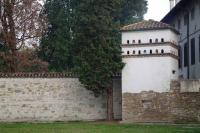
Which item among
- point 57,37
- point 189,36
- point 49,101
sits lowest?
point 49,101

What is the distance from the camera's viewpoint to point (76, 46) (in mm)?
32844

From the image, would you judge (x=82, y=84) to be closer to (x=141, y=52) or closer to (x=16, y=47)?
(x=141, y=52)

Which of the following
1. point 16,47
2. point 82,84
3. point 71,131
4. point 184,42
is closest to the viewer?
point 71,131

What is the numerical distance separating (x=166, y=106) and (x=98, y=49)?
4986mm

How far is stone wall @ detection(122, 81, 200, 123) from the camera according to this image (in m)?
25.2

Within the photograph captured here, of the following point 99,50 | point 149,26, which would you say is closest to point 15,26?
point 99,50

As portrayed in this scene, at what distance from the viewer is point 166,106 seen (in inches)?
1006

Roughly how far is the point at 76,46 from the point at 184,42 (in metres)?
7.39

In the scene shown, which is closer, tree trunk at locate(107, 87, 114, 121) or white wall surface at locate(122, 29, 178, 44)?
white wall surface at locate(122, 29, 178, 44)

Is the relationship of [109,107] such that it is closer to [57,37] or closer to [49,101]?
[49,101]

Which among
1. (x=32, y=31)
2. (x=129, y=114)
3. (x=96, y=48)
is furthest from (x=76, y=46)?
(x=129, y=114)

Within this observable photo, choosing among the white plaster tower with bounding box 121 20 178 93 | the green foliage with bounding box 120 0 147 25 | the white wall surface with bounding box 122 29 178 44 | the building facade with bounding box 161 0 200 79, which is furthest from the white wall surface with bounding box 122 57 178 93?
the green foliage with bounding box 120 0 147 25

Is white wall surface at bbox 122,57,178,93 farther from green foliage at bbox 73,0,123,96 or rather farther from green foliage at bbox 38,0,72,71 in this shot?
green foliage at bbox 38,0,72,71

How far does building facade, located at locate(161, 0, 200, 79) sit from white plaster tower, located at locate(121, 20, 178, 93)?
255cm
